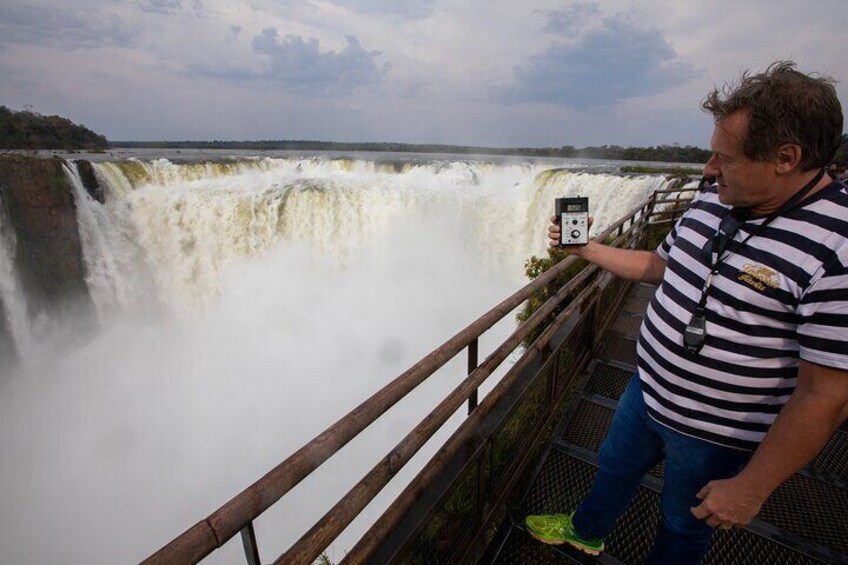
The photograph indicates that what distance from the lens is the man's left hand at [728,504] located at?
1.17 m

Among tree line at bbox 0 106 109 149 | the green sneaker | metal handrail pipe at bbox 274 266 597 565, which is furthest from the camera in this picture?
tree line at bbox 0 106 109 149

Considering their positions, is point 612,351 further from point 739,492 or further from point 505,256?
point 505,256

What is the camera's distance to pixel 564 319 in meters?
2.68

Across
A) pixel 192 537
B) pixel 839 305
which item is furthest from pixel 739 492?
pixel 192 537

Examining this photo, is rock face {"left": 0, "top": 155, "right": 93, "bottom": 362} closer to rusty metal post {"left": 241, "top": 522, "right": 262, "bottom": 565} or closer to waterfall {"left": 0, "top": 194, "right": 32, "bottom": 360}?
waterfall {"left": 0, "top": 194, "right": 32, "bottom": 360}

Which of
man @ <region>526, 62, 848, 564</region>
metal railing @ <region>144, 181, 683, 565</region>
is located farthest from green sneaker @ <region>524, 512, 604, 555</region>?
man @ <region>526, 62, 848, 564</region>

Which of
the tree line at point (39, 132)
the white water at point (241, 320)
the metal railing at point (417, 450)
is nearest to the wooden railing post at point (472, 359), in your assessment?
the metal railing at point (417, 450)

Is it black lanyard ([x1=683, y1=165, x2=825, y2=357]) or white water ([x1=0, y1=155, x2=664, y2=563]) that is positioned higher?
black lanyard ([x1=683, y1=165, x2=825, y2=357])

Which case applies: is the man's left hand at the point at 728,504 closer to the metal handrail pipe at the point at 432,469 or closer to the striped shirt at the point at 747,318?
the striped shirt at the point at 747,318

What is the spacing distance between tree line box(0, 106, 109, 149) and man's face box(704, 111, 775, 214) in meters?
63.5

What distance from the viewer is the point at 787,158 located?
1127 mm

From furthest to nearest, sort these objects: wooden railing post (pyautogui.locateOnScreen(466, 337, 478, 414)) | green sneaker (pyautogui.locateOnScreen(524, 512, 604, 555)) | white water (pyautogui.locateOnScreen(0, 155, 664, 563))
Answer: white water (pyautogui.locateOnScreen(0, 155, 664, 563))
green sneaker (pyautogui.locateOnScreen(524, 512, 604, 555))
wooden railing post (pyautogui.locateOnScreen(466, 337, 478, 414))

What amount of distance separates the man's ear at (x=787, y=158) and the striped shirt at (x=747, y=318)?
108 mm

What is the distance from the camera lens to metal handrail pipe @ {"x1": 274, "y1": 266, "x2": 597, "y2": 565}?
0.94m
